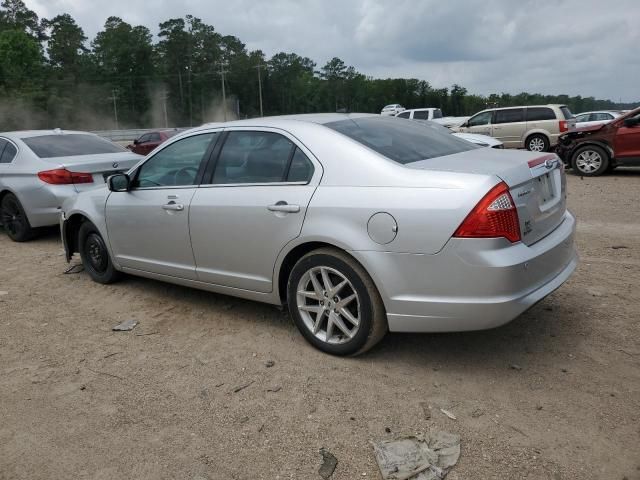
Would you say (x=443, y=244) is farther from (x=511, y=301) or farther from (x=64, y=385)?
(x=64, y=385)

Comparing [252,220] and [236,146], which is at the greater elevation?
[236,146]

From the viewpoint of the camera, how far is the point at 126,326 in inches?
180

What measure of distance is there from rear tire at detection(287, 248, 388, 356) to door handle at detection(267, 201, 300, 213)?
11.9 inches

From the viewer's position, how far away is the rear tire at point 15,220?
25.4 ft

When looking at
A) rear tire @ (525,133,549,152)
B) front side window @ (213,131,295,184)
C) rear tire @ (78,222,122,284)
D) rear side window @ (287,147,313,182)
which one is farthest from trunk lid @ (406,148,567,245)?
rear tire @ (525,133,549,152)

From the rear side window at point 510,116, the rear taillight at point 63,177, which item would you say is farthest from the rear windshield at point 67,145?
the rear side window at point 510,116

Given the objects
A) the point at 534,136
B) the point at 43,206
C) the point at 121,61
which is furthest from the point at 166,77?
the point at 43,206

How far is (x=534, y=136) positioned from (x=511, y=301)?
15937 millimetres

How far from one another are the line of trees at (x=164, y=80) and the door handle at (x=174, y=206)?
84.0m

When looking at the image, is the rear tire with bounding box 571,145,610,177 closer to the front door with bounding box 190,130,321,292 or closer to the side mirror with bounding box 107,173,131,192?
the front door with bounding box 190,130,321,292

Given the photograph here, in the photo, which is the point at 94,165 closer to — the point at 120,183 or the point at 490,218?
the point at 120,183

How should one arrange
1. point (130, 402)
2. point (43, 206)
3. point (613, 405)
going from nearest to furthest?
point (613, 405), point (130, 402), point (43, 206)

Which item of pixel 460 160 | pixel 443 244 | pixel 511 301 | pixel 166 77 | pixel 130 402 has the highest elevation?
pixel 166 77

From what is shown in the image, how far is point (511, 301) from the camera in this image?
314 centimetres
